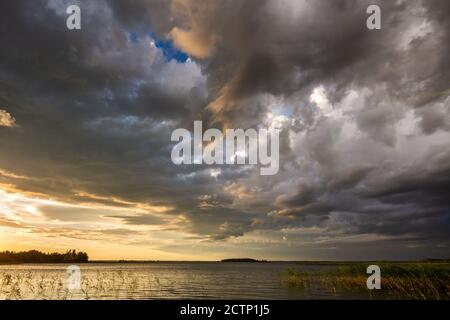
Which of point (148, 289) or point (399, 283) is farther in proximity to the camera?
point (148, 289)

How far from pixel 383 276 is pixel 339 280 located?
7.17 m

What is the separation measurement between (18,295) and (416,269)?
174 feet
